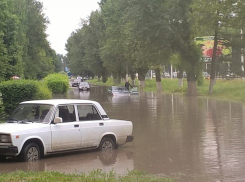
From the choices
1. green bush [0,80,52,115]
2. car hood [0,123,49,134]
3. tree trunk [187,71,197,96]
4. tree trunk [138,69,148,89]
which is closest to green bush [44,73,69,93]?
tree trunk [187,71,197,96]

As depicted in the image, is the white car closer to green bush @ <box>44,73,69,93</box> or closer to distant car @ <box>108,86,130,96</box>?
distant car @ <box>108,86,130,96</box>

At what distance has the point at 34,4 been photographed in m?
67.1

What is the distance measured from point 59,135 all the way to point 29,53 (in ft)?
186

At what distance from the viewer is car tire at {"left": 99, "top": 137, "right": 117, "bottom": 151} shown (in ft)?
38.9

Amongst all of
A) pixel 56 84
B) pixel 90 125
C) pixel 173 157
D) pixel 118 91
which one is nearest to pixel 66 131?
pixel 90 125

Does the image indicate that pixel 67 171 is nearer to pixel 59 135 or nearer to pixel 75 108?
pixel 59 135

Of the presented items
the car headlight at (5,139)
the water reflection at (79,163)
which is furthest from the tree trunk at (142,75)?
the car headlight at (5,139)

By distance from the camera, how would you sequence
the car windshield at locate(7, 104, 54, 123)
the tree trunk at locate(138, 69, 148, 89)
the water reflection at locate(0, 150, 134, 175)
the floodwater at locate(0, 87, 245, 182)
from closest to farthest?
1. the floodwater at locate(0, 87, 245, 182)
2. the water reflection at locate(0, 150, 134, 175)
3. the car windshield at locate(7, 104, 54, 123)
4. the tree trunk at locate(138, 69, 148, 89)

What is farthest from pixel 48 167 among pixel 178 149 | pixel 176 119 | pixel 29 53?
pixel 29 53

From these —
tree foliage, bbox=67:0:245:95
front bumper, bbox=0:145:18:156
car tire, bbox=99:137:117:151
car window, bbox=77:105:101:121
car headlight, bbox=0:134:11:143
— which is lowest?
car tire, bbox=99:137:117:151

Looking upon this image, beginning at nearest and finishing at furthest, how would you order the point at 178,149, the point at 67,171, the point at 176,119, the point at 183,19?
the point at 67,171, the point at 178,149, the point at 176,119, the point at 183,19

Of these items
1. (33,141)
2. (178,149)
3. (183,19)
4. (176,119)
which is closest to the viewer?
(33,141)

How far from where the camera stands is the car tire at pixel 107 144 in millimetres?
11867

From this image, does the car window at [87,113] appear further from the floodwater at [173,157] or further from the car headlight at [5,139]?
the car headlight at [5,139]
